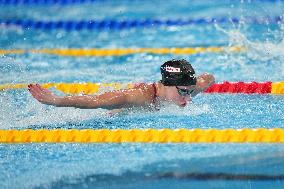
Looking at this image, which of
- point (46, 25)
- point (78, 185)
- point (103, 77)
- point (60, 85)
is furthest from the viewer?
point (46, 25)

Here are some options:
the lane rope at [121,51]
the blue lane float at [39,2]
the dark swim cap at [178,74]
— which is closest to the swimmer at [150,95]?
the dark swim cap at [178,74]

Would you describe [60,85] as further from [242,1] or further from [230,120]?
[242,1]

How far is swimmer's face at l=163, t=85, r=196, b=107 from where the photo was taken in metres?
3.63

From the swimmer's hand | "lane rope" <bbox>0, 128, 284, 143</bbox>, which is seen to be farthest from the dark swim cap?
the swimmer's hand

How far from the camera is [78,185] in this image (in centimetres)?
300

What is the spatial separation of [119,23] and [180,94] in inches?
154

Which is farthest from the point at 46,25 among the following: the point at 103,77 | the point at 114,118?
the point at 114,118

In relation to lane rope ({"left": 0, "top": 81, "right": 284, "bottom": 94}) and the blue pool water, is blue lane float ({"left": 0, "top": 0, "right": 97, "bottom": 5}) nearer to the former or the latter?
the blue pool water

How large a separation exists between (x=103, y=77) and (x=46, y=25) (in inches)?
91.8

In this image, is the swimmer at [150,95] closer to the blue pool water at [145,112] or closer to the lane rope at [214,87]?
the blue pool water at [145,112]

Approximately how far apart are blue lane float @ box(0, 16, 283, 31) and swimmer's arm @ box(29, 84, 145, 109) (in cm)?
365

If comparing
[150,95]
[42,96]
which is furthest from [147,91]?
[42,96]

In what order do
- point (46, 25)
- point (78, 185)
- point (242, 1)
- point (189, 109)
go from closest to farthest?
1. point (78, 185)
2. point (189, 109)
3. point (46, 25)
4. point (242, 1)

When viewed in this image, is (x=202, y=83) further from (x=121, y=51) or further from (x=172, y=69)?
(x=121, y=51)
